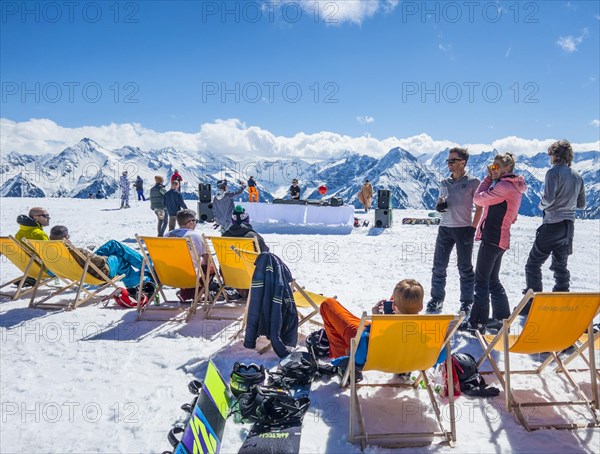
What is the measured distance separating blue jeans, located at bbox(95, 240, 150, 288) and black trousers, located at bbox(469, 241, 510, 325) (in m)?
4.29

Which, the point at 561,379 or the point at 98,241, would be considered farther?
the point at 98,241

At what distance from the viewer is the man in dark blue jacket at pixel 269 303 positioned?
3.88 meters

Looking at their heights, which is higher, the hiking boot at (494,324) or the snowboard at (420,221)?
the snowboard at (420,221)

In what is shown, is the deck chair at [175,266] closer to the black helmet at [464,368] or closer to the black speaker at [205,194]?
the black helmet at [464,368]

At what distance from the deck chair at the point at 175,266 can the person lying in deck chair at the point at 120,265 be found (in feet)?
1.53

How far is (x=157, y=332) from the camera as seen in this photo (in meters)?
4.59

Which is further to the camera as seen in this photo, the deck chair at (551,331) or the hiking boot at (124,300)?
the hiking boot at (124,300)

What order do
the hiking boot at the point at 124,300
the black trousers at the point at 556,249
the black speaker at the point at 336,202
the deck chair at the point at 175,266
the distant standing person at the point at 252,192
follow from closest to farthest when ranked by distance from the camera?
the black trousers at the point at 556,249 < the deck chair at the point at 175,266 < the hiking boot at the point at 124,300 < the black speaker at the point at 336,202 < the distant standing person at the point at 252,192

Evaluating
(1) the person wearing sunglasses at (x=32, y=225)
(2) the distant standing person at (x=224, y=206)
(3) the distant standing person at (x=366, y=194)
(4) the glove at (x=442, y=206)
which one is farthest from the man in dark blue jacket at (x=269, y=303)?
(3) the distant standing person at (x=366, y=194)

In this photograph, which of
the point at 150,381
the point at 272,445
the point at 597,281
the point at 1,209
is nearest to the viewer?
the point at 272,445

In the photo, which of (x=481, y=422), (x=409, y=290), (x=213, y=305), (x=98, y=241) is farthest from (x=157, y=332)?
(x=98, y=241)

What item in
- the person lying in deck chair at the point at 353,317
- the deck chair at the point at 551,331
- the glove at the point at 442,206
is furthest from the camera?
the glove at the point at 442,206

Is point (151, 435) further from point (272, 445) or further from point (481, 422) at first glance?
point (481, 422)

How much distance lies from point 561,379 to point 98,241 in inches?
427
